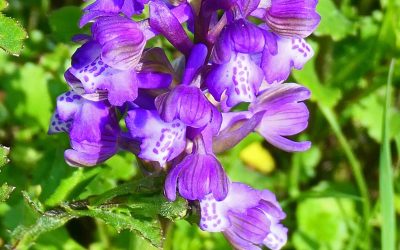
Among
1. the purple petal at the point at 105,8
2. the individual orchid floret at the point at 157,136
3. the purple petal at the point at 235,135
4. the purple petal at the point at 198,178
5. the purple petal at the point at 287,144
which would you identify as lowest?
the purple petal at the point at 287,144

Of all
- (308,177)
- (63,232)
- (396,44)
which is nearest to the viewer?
Result: (63,232)

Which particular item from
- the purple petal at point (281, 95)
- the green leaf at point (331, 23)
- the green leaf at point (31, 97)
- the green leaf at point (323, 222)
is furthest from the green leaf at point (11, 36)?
the green leaf at point (323, 222)

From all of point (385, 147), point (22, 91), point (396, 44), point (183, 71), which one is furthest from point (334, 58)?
point (183, 71)

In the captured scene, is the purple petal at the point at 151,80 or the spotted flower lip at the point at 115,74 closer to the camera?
the spotted flower lip at the point at 115,74

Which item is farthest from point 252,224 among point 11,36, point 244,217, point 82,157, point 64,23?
point 64,23

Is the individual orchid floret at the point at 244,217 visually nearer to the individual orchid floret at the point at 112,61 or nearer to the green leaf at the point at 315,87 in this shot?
the individual orchid floret at the point at 112,61

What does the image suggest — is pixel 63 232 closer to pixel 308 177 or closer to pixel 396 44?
pixel 308 177

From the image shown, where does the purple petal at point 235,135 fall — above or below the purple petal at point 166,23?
below
